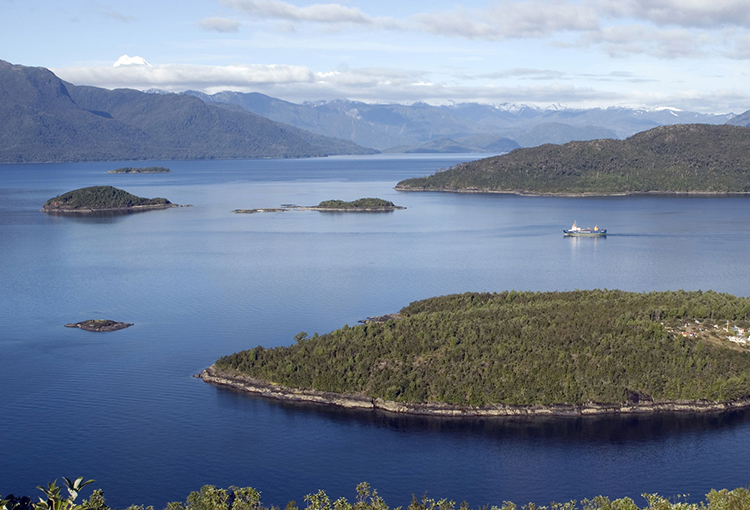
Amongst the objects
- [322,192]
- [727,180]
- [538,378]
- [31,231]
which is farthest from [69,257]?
[727,180]

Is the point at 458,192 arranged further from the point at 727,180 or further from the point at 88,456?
the point at 88,456

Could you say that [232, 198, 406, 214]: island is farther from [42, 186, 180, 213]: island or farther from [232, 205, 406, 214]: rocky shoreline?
[42, 186, 180, 213]: island

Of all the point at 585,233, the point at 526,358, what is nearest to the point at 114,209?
the point at 585,233

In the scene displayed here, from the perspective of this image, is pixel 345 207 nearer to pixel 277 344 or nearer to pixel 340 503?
pixel 277 344

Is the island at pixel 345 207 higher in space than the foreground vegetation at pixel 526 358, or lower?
higher

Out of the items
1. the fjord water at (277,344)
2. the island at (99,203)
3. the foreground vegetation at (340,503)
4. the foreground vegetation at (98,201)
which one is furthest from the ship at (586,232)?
the foreground vegetation at (340,503)

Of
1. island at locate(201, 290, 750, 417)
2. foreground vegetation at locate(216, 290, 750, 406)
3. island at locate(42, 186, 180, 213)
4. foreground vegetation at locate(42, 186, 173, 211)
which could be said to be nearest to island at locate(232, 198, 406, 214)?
island at locate(42, 186, 180, 213)

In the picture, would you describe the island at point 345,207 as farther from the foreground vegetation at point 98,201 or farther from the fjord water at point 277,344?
the fjord water at point 277,344
